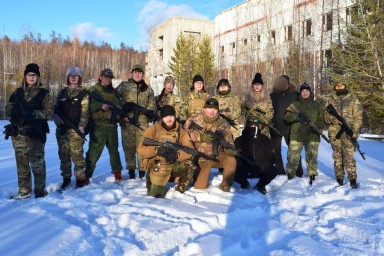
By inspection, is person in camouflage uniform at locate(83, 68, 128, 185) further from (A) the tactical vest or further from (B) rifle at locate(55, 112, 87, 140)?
A: (B) rifle at locate(55, 112, 87, 140)

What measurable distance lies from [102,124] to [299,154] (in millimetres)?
3476

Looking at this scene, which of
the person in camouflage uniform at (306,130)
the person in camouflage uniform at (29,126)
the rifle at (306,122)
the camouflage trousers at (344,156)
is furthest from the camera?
the person in camouflage uniform at (306,130)

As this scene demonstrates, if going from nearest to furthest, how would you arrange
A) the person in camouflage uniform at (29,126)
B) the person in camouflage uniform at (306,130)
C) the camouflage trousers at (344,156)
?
the person in camouflage uniform at (29,126) → the camouflage trousers at (344,156) → the person in camouflage uniform at (306,130)

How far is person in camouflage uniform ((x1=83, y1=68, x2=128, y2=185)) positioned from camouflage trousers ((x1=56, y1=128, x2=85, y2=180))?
0.94ft

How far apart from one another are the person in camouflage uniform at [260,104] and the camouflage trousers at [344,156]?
1.11m

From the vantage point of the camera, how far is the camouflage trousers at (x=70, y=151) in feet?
16.6

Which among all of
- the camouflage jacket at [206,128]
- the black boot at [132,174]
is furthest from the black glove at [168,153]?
the black boot at [132,174]

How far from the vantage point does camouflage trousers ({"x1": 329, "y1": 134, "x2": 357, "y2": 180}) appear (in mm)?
5109

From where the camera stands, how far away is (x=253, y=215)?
3801 millimetres

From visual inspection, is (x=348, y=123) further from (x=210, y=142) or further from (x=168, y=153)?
(x=168, y=153)

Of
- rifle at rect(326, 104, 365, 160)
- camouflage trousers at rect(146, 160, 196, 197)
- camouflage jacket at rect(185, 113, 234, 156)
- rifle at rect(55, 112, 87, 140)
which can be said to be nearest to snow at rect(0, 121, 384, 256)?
camouflage trousers at rect(146, 160, 196, 197)

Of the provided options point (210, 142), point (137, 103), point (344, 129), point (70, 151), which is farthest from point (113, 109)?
point (344, 129)

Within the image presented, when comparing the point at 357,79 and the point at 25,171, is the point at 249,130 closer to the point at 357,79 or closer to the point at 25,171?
the point at 25,171

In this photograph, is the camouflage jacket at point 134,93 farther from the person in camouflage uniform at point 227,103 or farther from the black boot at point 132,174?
the person in camouflage uniform at point 227,103
